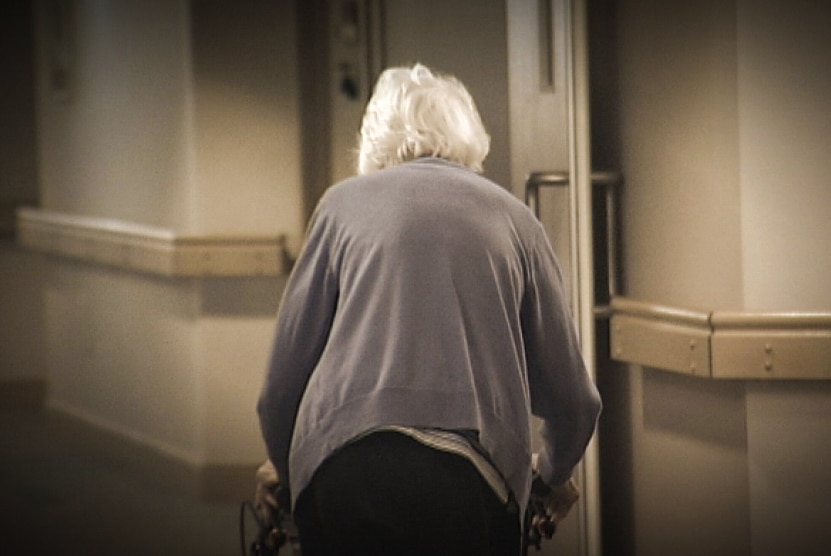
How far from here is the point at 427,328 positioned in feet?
8.24

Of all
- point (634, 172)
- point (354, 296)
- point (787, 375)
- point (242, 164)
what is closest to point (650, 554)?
point (787, 375)

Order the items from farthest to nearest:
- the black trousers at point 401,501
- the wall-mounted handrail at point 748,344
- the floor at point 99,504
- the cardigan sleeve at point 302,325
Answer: the floor at point 99,504
the wall-mounted handrail at point 748,344
the cardigan sleeve at point 302,325
the black trousers at point 401,501

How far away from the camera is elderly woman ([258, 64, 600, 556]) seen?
247cm

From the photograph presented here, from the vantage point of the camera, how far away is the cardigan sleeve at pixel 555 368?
8.70 ft

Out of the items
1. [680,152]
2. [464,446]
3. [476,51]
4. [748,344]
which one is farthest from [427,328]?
[476,51]

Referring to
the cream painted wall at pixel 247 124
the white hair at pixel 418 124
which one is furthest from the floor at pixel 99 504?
the white hair at pixel 418 124

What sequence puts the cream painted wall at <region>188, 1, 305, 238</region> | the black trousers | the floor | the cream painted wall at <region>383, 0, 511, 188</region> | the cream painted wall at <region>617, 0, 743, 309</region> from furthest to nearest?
the cream painted wall at <region>188, 1, 305, 238</region>
the floor
the cream painted wall at <region>383, 0, 511, 188</region>
the cream painted wall at <region>617, 0, 743, 309</region>
the black trousers

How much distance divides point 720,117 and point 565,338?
1206mm

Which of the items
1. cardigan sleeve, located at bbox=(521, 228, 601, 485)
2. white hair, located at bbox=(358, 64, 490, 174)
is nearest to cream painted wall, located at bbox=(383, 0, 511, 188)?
white hair, located at bbox=(358, 64, 490, 174)

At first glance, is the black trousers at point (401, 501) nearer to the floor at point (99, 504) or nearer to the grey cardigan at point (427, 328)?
the grey cardigan at point (427, 328)

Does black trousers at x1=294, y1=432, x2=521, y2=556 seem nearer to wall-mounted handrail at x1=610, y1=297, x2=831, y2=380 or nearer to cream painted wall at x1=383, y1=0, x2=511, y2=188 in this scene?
wall-mounted handrail at x1=610, y1=297, x2=831, y2=380

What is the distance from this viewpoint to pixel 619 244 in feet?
13.3

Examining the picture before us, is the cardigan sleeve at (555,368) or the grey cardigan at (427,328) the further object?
the cardigan sleeve at (555,368)

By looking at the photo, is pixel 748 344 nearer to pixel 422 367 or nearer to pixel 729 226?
pixel 729 226
